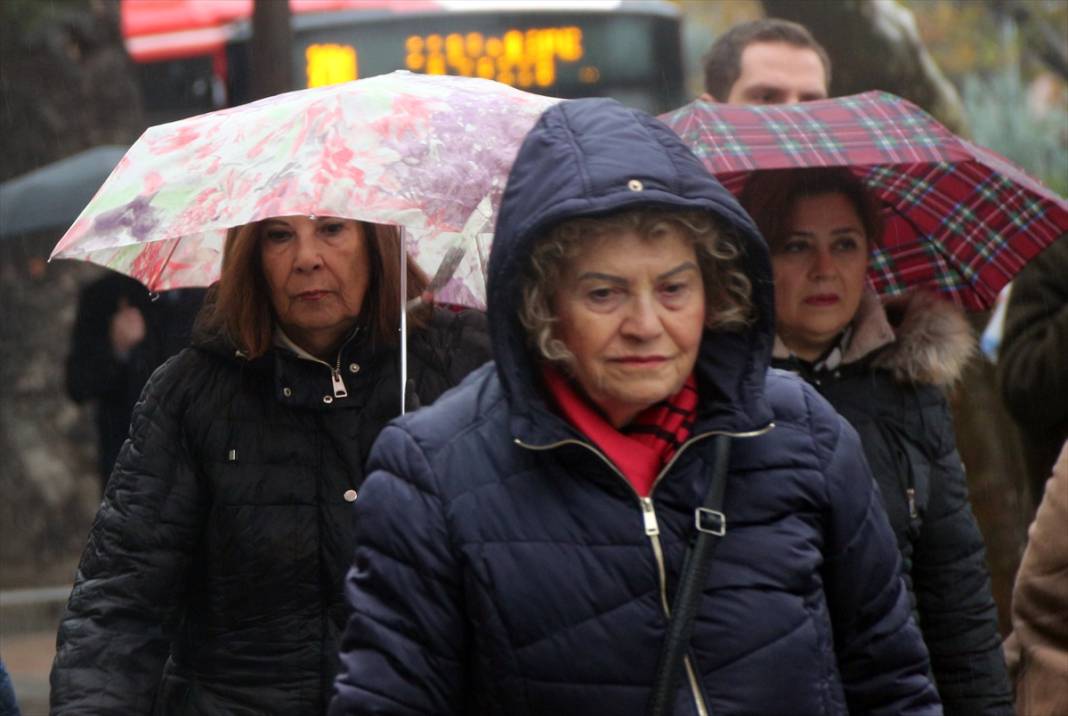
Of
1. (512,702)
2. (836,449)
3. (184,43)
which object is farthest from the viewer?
(184,43)

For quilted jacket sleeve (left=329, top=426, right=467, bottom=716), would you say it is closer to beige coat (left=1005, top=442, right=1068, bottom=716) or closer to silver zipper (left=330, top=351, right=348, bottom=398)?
silver zipper (left=330, top=351, right=348, bottom=398)

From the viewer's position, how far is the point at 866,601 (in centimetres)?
329

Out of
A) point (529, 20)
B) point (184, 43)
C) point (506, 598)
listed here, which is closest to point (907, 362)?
point (506, 598)

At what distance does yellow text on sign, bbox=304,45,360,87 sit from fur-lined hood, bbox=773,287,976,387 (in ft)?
33.0

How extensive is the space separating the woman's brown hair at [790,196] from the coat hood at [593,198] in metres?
1.94

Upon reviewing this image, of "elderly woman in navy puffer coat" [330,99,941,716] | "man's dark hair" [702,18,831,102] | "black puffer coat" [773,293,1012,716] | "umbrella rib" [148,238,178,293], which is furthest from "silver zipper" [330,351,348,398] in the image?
"man's dark hair" [702,18,831,102]

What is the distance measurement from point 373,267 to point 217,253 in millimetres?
675

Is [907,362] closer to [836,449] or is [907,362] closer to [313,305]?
[313,305]

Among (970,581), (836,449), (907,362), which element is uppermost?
(836,449)

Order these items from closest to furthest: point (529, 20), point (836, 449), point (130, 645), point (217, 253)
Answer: point (836, 449), point (130, 645), point (217, 253), point (529, 20)

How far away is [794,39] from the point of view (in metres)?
6.43

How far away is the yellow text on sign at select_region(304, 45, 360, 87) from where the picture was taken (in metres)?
14.9

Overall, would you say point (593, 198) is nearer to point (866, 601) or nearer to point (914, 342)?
point (866, 601)

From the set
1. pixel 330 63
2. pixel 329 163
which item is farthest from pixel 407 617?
pixel 330 63
